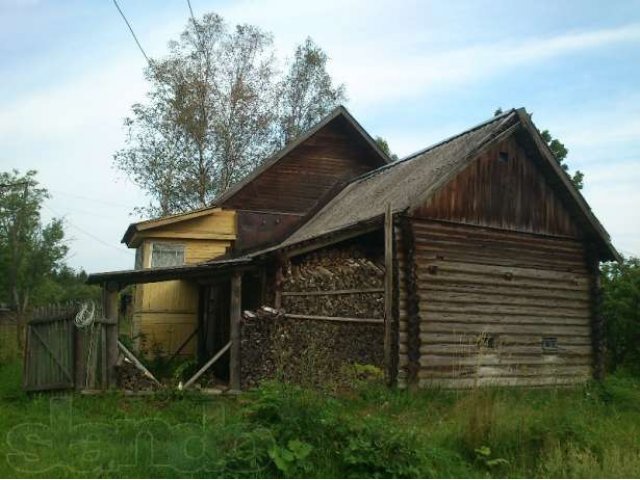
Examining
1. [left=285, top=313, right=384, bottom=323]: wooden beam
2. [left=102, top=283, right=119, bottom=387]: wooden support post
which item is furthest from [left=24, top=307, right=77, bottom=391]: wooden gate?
[left=285, top=313, right=384, bottom=323]: wooden beam

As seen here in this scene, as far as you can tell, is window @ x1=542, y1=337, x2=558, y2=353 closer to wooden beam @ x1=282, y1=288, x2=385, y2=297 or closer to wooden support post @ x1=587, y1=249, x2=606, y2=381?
wooden support post @ x1=587, y1=249, x2=606, y2=381

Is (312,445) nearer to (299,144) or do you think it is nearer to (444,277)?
(444,277)

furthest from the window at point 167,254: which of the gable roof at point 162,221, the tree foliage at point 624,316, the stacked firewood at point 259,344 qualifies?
the tree foliage at point 624,316

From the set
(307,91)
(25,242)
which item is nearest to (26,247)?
(25,242)

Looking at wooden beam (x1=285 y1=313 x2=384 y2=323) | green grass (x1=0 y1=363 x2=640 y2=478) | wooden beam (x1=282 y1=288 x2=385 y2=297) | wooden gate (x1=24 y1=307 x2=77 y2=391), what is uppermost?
wooden beam (x1=282 y1=288 x2=385 y2=297)

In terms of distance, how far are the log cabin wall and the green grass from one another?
4.24 m

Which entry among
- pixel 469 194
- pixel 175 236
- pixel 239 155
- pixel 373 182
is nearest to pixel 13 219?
pixel 239 155

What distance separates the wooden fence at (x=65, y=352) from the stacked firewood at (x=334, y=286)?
3.59m

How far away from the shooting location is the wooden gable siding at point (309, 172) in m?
20.4

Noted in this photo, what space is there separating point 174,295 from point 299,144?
6165 millimetres

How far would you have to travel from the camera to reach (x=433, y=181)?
532 inches

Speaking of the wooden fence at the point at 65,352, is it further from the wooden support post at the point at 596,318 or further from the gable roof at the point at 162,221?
the wooden support post at the point at 596,318

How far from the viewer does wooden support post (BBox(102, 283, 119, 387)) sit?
1157cm

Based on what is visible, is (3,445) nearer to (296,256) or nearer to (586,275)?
(296,256)
